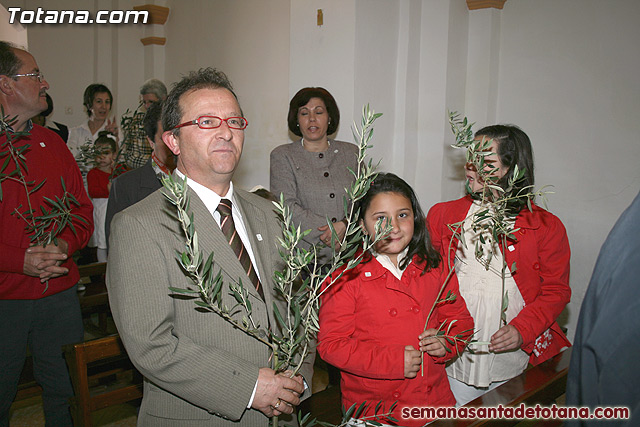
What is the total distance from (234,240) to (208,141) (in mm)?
310

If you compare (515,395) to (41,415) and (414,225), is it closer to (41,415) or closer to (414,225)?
(414,225)

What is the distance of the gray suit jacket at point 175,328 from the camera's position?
1332 mm

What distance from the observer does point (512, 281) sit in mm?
2154

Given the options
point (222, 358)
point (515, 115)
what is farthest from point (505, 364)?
point (515, 115)

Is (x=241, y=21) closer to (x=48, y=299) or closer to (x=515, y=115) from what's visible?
(x=515, y=115)

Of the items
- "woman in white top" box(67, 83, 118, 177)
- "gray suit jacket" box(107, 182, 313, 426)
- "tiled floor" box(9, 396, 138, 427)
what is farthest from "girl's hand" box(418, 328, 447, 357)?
"woman in white top" box(67, 83, 118, 177)

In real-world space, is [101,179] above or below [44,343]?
above

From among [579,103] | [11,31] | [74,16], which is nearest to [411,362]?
[579,103]

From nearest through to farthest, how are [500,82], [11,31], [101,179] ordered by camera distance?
[500,82] → [101,179] → [11,31]

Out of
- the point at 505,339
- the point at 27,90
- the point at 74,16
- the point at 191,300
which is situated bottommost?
the point at 505,339

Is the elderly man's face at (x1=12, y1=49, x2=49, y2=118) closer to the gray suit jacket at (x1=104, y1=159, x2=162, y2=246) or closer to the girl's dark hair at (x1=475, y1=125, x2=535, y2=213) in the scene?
the gray suit jacket at (x1=104, y1=159, x2=162, y2=246)

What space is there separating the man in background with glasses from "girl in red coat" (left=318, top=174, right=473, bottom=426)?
1.33 metres

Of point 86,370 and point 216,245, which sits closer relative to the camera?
point 216,245

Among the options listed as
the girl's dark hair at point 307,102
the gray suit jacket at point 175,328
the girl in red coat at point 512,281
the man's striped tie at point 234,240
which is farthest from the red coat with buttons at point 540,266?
the girl's dark hair at point 307,102
